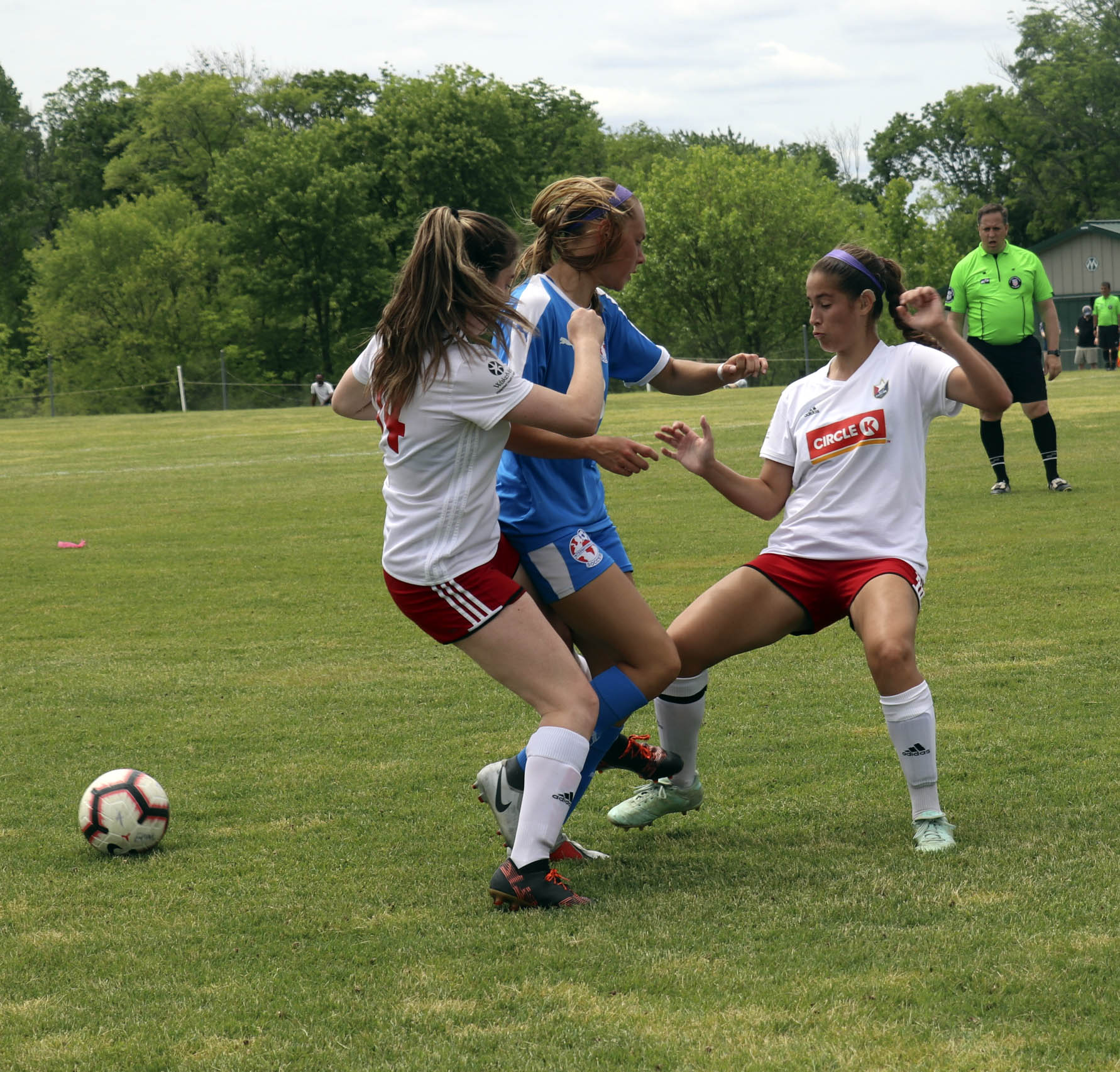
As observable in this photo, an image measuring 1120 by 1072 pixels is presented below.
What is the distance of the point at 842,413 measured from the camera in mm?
4711

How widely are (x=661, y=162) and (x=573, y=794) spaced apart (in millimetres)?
59217

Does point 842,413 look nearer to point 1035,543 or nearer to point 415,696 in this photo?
point 415,696

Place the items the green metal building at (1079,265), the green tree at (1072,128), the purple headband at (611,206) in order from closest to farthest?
the purple headband at (611,206), the green metal building at (1079,265), the green tree at (1072,128)

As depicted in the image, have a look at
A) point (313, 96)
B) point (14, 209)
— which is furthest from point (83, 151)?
point (313, 96)

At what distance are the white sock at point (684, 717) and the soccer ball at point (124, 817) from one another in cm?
174

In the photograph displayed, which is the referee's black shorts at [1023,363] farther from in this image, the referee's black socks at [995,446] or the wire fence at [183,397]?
the wire fence at [183,397]

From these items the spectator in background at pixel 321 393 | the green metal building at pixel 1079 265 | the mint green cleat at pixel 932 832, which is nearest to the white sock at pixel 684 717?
the mint green cleat at pixel 932 832

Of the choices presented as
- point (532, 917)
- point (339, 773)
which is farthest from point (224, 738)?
point (532, 917)

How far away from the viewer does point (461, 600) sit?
3.90m

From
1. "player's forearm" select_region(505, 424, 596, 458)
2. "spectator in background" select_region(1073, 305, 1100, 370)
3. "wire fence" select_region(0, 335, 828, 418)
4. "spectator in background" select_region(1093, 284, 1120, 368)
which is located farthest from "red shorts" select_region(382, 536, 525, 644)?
"wire fence" select_region(0, 335, 828, 418)

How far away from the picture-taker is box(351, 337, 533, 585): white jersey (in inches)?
149

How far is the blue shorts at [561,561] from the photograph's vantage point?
4.21 meters

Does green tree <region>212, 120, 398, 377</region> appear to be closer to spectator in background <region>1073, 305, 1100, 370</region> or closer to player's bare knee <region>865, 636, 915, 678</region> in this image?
spectator in background <region>1073, 305, 1100, 370</region>

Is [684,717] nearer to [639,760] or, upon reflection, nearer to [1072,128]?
[639,760]
